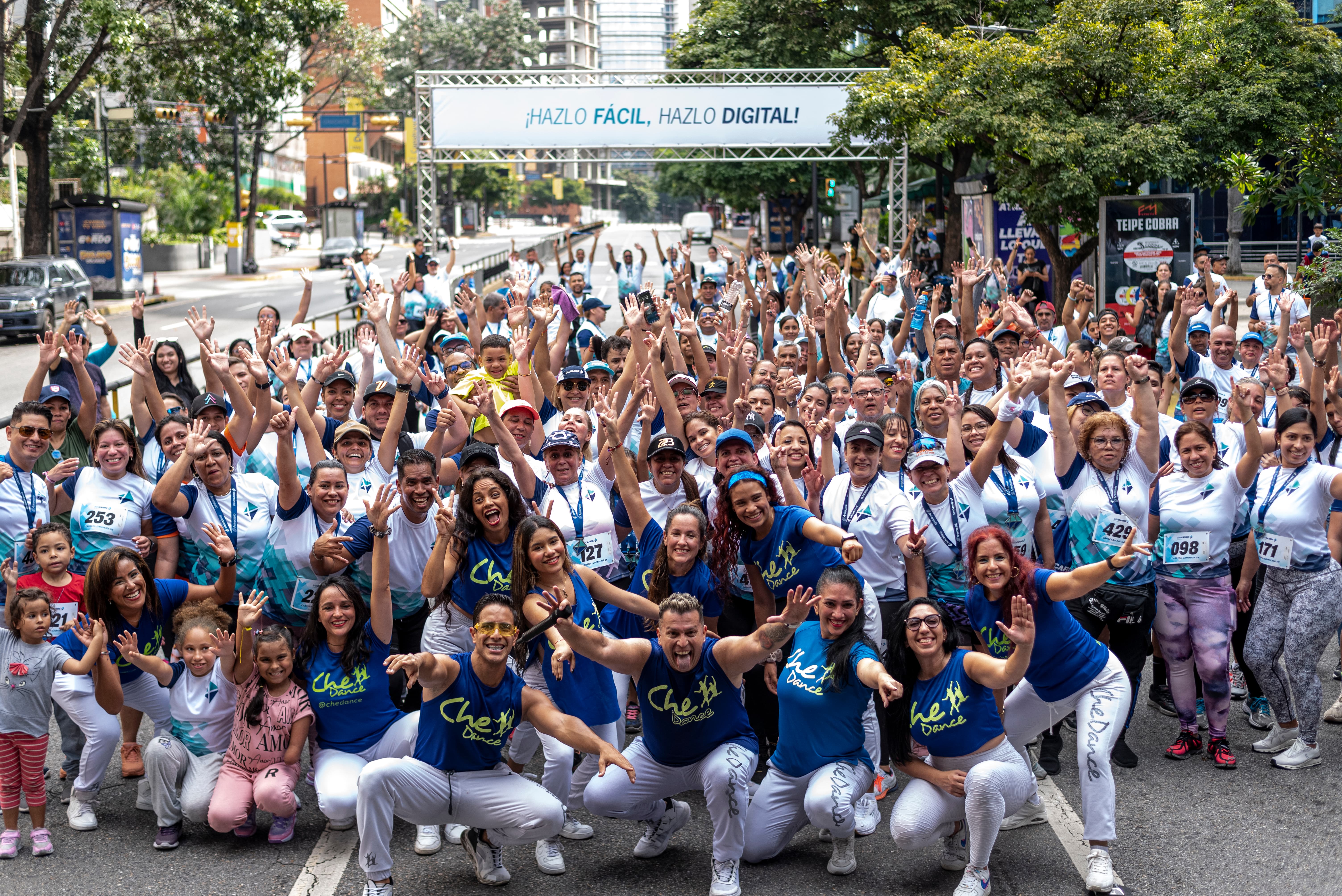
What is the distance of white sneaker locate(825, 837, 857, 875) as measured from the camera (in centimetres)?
551

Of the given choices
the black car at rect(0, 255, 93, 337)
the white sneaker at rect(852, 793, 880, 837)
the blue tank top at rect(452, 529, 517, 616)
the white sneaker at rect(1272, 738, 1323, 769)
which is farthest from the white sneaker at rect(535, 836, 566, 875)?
the black car at rect(0, 255, 93, 337)

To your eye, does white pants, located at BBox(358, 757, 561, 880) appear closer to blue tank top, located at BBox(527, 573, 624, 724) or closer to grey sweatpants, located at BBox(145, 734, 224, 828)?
blue tank top, located at BBox(527, 573, 624, 724)

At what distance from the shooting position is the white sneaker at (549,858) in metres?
5.58

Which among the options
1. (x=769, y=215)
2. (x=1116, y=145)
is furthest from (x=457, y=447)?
(x=769, y=215)

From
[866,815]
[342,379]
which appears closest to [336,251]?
[342,379]

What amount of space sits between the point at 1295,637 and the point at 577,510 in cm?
377

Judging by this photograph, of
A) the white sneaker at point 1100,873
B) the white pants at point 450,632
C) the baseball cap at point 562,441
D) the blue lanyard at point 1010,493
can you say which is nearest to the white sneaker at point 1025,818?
the white sneaker at point 1100,873

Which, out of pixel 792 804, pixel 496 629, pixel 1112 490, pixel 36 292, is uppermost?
pixel 36 292

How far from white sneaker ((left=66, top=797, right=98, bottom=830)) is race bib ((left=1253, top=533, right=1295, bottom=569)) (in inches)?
237

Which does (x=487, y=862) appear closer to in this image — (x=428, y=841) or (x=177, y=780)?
(x=428, y=841)

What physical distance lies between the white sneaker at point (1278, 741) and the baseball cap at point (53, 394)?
707 centimetres

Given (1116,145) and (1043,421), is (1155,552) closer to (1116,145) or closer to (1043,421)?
Answer: (1043,421)

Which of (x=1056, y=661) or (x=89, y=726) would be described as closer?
(x=1056, y=661)

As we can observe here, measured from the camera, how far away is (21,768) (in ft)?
19.2
